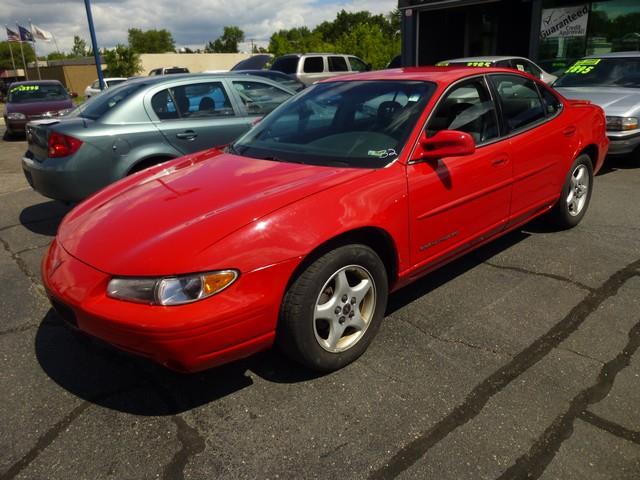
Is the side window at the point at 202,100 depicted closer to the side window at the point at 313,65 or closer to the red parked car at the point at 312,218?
the red parked car at the point at 312,218

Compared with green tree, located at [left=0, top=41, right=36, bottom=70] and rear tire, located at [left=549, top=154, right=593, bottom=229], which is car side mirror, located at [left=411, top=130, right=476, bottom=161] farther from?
green tree, located at [left=0, top=41, right=36, bottom=70]

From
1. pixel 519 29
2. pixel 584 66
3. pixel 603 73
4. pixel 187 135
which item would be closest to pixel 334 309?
pixel 187 135

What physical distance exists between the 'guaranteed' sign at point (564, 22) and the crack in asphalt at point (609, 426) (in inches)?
598

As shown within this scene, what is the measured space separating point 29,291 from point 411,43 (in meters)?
17.0

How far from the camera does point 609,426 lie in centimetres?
232

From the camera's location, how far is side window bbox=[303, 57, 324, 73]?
16047 mm

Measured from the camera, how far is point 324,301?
2.64 meters

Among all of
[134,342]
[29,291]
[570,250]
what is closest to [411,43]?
[570,250]

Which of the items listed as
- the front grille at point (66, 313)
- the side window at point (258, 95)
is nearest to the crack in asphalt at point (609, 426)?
the front grille at point (66, 313)

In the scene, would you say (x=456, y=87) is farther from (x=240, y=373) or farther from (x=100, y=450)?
(x=100, y=450)

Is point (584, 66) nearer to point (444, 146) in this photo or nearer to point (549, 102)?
point (549, 102)

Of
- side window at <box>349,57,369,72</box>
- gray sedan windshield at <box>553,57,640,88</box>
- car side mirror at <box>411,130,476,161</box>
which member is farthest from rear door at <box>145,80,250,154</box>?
side window at <box>349,57,369,72</box>

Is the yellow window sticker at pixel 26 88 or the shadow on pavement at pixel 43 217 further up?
the yellow window sticker at pixel 26 88

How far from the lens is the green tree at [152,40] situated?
102 meters
